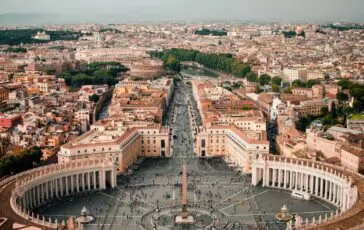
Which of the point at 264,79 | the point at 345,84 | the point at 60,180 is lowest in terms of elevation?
the point at 264,79

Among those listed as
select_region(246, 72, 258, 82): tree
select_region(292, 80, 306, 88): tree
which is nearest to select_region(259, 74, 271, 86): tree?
select_region(246, 72, 258, 82): tree

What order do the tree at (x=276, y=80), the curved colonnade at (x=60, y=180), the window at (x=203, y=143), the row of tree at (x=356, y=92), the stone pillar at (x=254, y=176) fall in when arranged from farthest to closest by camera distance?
1. the tree at (x=276, y=80)
2. the row of tree at (x=356, y=92)
3. the window at (x=203, y=143)
4. the stone pillar at (x=254, y=176)
5. the curved colonnade at (x=60, y=180)

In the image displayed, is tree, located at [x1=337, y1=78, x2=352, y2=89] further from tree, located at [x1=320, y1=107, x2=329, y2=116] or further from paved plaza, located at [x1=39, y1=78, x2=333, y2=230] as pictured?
paved plaza, located at [x1=39, y1=78, x2=333, y2=230]

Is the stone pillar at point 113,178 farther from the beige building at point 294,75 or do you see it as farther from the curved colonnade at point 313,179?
the beige building at point 294,75

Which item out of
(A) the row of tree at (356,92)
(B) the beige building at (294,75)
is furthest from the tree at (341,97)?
(B) the beige building at (294,75)

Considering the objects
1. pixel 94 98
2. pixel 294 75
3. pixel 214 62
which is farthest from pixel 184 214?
pixel 214 62

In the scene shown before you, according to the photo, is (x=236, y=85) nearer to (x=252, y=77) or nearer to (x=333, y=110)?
(x=252, y=77)

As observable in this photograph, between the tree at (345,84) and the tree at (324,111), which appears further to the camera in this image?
the tree at (345,84)
